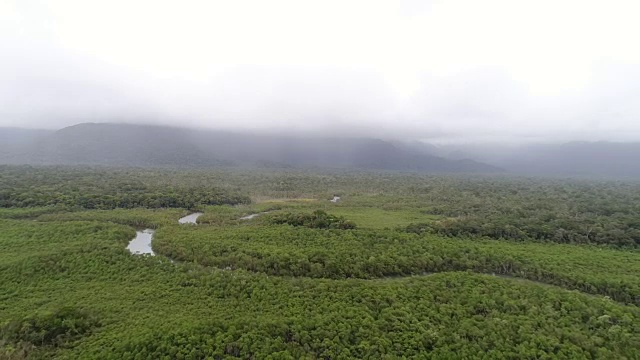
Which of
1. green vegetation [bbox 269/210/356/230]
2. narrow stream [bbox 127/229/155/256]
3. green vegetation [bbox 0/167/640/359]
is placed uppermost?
green vegetation [bbox 269/210/356/230]

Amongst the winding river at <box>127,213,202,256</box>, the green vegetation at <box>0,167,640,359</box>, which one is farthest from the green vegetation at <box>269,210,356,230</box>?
the winding river at <box>127,213,202,256</box>

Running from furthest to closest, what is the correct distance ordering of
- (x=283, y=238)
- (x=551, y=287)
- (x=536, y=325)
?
1. (x=283, y=238)
2. (x=551, y=287)
3. (x=536, y=325)

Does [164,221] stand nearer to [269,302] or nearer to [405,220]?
[269,302]

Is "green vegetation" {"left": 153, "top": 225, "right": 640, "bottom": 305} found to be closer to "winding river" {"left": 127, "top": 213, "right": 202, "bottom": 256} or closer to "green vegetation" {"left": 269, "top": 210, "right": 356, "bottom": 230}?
"winding river" {"left": 127, "top": 213, "right": 202, "bottom": 256}

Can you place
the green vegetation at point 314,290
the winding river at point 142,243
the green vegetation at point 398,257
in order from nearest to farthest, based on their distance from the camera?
1. the green vegetation at point 314,290
2. the green vegetation at point 398,257
3. the winding river at point 142,243

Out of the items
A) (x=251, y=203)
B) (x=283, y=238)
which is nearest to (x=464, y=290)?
(x=283, y=238)

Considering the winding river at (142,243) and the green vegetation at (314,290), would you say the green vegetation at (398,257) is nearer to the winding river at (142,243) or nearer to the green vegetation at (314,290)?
the green vegetation at (314,290)

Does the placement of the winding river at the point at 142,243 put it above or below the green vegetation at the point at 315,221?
below

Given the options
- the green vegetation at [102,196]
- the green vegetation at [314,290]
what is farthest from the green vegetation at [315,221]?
the green vegetation at [102,196]

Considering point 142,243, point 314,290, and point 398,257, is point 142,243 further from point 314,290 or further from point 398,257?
point 398,257
